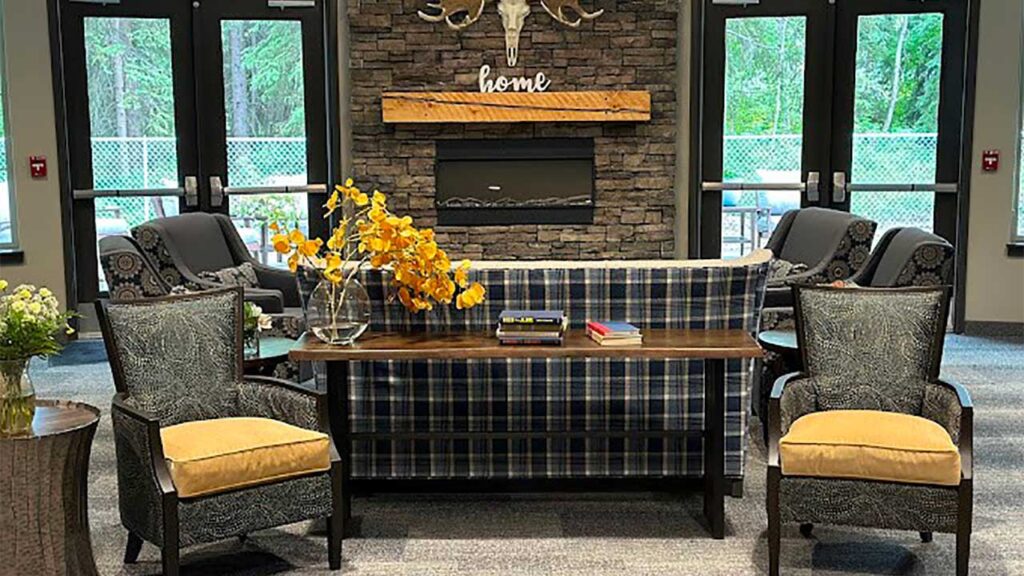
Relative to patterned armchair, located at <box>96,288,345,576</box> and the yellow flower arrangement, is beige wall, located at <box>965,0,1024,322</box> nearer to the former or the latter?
the yellow flower arrangement

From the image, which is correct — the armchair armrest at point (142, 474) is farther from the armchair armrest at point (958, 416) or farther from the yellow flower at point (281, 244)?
the armchair armrest at point (958, 416)

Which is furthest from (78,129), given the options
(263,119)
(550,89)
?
(550,89)

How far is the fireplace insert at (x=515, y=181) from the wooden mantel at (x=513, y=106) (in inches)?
7.8

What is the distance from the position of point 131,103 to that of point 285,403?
480 centimetres

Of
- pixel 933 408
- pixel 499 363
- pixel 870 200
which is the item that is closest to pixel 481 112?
pixel 870 200

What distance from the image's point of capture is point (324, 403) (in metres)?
3.84

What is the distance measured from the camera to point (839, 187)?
27.1 feet

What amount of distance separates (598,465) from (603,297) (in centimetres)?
64

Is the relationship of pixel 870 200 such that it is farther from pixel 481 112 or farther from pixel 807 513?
pixel 807 513

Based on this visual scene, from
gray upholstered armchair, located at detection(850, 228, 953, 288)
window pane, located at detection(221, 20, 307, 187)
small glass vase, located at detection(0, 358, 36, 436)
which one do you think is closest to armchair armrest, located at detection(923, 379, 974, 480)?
gray upholstered armchair, located at detection(850, 228, 953, 288)

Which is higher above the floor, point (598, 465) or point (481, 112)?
point (481, 112)

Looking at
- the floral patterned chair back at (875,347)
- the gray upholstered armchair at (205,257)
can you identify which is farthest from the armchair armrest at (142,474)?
the gray upholstered armchair at (205,257)

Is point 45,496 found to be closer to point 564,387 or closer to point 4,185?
point 564,387

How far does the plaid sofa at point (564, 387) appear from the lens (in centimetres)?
414
